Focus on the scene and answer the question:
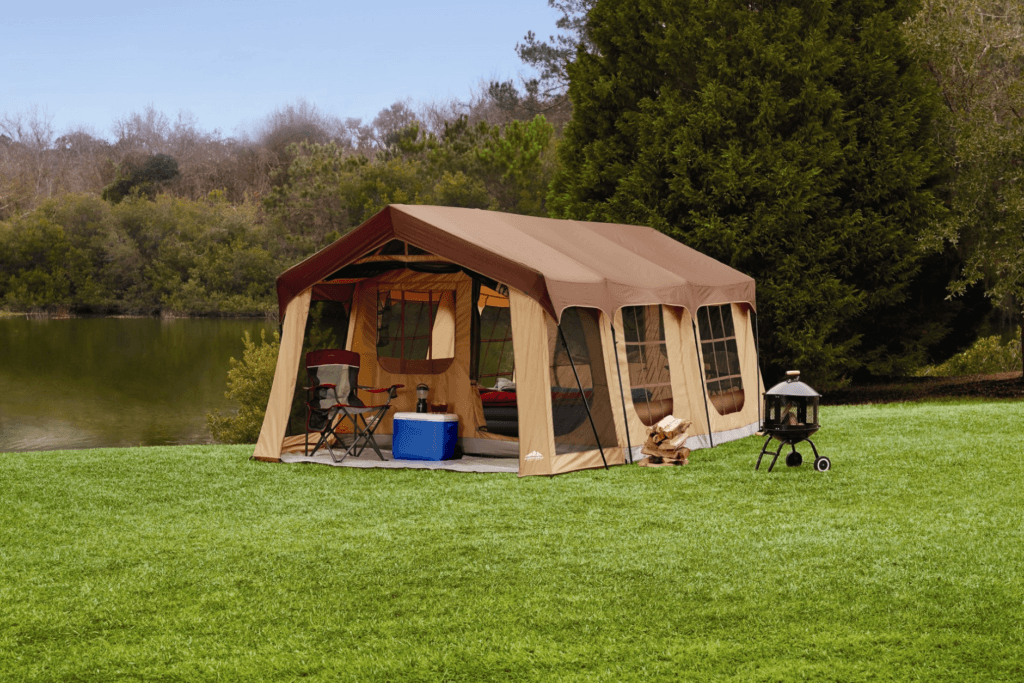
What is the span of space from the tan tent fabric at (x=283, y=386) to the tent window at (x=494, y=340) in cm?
174

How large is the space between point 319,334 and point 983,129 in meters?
9.17

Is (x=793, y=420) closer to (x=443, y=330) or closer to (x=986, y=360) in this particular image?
(x=443, y=330)

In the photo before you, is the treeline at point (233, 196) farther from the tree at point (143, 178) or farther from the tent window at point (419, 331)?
the tent window at point (419, 331)

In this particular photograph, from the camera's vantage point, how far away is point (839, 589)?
14.6 feet

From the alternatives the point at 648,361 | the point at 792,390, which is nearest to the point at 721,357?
the point at 648,361

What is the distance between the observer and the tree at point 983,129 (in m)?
12.6

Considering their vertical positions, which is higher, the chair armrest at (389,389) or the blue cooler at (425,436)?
the chair armrest at (389,389)

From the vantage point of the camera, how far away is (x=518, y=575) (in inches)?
186

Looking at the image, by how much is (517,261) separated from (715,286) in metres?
2.79

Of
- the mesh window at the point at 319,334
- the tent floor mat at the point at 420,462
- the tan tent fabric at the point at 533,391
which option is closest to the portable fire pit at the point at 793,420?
the tan tent fabric at the point at 533,391

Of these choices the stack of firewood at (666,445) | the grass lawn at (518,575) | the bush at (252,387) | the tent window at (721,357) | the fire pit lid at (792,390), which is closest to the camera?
the grass lawn at (518,575)

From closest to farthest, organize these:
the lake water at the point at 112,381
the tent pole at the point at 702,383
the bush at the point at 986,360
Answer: the tent pole at the point at 702,383 < the bush at the point at 986,360 < the lake water at the point at 112,381

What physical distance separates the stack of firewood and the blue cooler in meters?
1.60

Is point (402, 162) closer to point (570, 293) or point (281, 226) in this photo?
point (281, 226)
